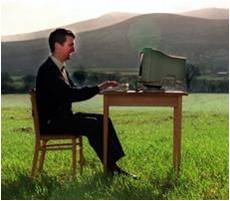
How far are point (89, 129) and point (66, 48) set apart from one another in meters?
0.71

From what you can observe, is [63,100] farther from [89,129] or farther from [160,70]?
[160,70]

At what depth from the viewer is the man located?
4777 mm

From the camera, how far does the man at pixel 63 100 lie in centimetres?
478

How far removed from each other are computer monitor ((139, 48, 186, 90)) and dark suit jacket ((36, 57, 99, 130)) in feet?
1.62

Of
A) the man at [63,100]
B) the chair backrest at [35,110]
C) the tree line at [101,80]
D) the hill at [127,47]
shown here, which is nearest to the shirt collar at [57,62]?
the man at [63,100]

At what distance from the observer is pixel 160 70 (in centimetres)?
498

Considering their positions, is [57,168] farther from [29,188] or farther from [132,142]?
[132,142]

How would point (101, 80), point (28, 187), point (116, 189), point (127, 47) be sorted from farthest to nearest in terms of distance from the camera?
1. point (127, 47)
2. point (101, 80)
3. point (28, 187)
4. point (116, 189)

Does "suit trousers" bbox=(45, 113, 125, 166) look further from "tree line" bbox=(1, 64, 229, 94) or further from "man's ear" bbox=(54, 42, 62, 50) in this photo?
"tree line" bbox=(1, 64, 229, 94)

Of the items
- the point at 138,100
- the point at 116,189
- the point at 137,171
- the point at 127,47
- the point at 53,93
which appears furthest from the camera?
the point at 127,47

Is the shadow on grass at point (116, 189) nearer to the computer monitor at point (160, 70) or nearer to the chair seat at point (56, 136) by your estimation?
the chair seat at point (56, 136)

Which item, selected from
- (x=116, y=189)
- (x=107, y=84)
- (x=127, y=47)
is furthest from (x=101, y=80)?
(x=116, y=189)

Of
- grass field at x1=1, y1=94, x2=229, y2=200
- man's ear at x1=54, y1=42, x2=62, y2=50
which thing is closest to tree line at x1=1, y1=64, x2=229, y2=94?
grass field at x1=1, y1=94, x2=229, y2=200

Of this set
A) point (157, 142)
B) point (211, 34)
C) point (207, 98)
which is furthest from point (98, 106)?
point (211, 34)
